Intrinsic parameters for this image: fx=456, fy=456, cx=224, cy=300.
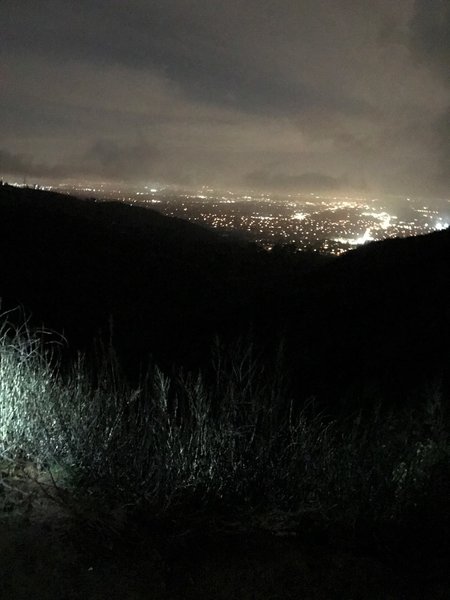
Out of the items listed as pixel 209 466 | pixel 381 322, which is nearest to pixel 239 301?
pixel 381 322

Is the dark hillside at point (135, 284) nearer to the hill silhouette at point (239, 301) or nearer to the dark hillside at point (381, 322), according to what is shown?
the hill silhouette at point (239, 301)

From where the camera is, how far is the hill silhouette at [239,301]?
9.27 meters

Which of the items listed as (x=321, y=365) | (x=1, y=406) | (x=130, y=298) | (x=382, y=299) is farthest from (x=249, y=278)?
(x=1, y=406)

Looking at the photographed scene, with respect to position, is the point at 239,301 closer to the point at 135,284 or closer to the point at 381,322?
the point at 381,322

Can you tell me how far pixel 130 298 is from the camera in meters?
20.3

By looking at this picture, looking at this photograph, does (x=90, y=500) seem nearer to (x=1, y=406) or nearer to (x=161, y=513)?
(x=161, y=513)

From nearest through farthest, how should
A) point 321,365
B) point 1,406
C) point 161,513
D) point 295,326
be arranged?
point 161,513
point 1,406
point 321,365
point 295,326

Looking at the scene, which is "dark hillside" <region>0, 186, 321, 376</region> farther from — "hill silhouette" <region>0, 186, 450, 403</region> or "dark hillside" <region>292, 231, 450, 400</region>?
"dark hillside" <region>292, 231, 450, 400</region>

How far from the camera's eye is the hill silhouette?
30.4 ft

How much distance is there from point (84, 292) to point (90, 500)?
18597mm

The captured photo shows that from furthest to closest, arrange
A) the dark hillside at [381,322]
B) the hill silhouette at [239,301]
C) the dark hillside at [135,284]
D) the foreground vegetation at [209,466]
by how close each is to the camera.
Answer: the dark hillside at [135,284] < the hill silhouette at [239,301] < the dark hillside at [381,322] < the foreground vegetation at [209,466]

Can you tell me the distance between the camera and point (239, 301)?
55.3 ft

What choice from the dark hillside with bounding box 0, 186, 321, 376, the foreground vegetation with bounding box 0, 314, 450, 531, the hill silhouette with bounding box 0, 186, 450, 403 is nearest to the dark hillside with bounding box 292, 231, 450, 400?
the hill silhouette with bounding box 0, 186, 450, 403

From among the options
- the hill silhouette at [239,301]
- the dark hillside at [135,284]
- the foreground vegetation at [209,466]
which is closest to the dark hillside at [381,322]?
the hill silhouette at [239,301]
